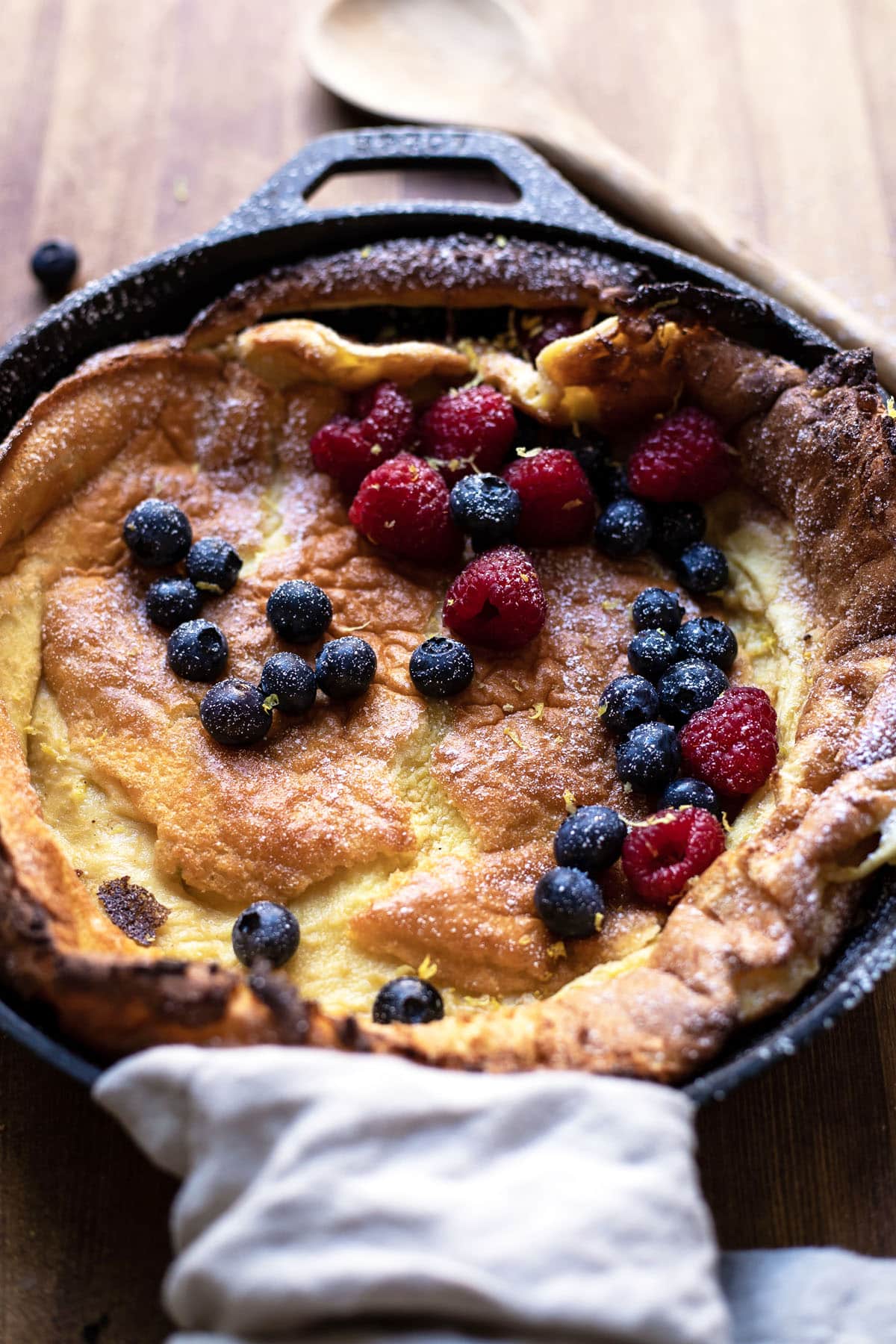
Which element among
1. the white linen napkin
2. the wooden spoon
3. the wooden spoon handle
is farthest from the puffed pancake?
the wooden spoon

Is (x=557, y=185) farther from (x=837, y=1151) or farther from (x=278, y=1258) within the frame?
(x=278, y=1258)

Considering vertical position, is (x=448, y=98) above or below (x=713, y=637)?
above

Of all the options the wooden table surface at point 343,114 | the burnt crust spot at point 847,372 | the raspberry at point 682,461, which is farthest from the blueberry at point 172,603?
the burnt crust spot at point 847,372

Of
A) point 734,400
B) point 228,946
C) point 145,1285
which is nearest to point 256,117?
point 734,400

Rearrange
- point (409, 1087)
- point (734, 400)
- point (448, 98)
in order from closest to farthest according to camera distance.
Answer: point (409, 1087) < point (734, 400) < point (448, 98)

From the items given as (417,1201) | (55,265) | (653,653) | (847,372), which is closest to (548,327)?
(847,372)

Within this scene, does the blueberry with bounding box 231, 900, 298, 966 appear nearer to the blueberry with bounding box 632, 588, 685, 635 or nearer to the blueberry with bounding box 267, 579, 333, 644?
the blueberry with bounding box 267, 579, 333, 644

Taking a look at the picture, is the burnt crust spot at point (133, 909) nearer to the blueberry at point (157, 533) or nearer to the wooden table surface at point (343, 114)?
the blueberry at point (157, 533)
